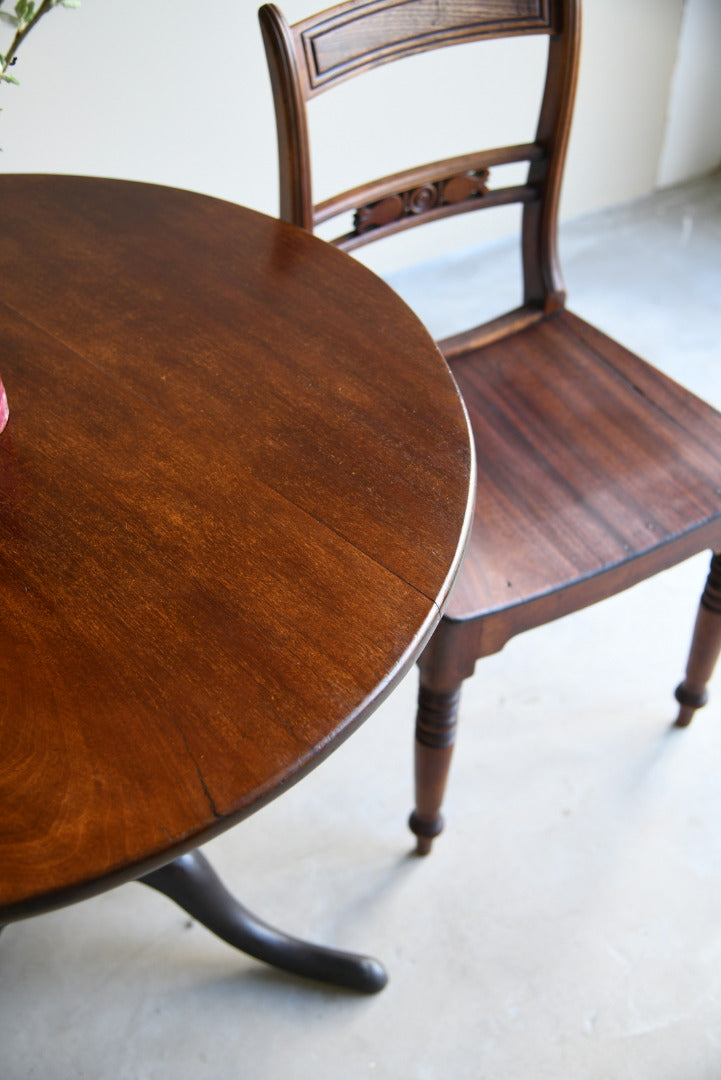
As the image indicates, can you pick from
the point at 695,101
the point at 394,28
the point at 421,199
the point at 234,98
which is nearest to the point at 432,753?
the point at 421,199

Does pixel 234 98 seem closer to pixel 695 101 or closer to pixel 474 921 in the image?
pixel 695 101

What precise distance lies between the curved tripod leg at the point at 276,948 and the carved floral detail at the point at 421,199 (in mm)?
743

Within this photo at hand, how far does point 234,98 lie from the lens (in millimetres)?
1777

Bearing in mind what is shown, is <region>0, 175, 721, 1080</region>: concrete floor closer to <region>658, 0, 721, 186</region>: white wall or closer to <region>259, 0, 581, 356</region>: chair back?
<region>259, 0, 581, 356</region>: chair back

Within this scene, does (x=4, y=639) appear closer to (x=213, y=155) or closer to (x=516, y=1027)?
(x=516, y=1027)

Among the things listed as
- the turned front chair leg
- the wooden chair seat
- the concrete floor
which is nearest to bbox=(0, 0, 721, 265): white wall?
the wooden chair seat

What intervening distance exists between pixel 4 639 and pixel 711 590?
87cm

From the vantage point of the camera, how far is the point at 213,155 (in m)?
1.83

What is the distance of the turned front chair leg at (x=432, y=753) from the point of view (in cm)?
102

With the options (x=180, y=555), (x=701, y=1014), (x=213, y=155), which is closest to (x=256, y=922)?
(x=701, y=1014)

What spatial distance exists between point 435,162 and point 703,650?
2.26 ft

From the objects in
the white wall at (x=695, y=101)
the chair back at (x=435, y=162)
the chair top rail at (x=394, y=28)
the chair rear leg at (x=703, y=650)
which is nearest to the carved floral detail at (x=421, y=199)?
the chair back at (x=435, y=162)

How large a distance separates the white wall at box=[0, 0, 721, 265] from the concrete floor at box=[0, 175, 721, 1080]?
1.09 metres

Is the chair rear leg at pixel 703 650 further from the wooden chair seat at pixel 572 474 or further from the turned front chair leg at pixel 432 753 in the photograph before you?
the turned front chair leg at pixel 432 753
